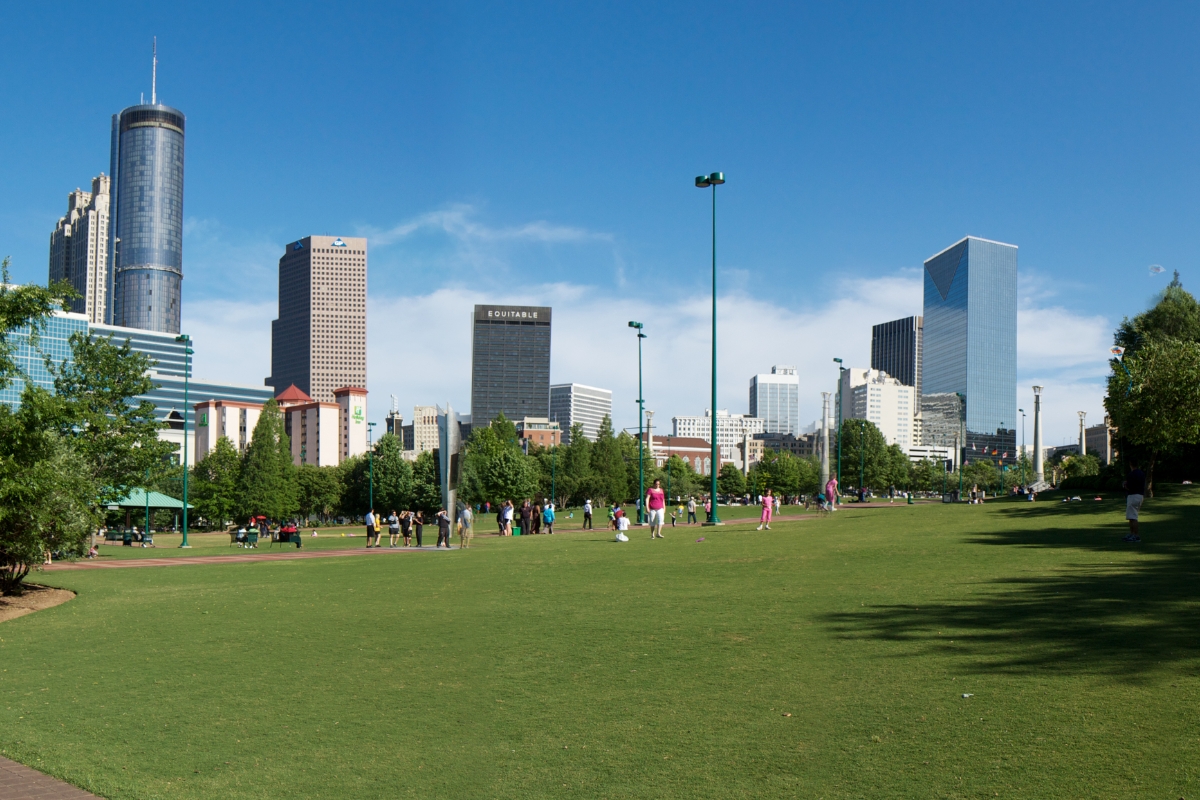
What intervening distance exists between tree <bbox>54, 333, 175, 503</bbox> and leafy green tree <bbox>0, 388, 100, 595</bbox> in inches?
601

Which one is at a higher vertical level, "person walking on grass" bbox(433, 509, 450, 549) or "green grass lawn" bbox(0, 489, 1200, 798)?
"green grass lawn" bbox(0, 489, 1200, 798)

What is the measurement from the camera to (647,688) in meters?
8.80

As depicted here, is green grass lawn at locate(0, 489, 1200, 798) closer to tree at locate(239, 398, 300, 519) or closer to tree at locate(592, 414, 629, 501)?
tree at locate(239, 398, 300, 519)

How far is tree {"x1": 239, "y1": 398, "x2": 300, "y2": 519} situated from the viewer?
310 feet

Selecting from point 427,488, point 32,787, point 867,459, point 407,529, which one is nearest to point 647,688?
point 32,787

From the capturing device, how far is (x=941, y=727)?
→ 276 inches

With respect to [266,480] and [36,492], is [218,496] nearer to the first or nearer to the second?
[266,480]

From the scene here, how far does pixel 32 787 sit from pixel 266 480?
94.3 m

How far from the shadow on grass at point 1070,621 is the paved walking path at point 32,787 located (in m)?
7.65

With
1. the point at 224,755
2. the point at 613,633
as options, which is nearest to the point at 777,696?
the point at 613,633

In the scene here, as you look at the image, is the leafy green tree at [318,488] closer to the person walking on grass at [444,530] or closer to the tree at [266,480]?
the tree at [266,480]

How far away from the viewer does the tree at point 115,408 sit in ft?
109

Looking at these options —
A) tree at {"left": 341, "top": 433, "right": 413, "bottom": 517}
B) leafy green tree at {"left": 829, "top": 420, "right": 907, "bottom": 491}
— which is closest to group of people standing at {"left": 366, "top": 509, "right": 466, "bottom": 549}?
tree at {"left": 341, "top": 433, "right": 413, "bottom": 517}

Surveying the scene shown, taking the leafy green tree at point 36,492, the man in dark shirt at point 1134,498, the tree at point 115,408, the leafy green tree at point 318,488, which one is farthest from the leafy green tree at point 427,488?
the man in dark shirt at point 1134,498
